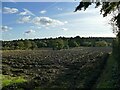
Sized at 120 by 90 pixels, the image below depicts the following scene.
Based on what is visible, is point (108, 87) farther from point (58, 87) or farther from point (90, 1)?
point (90, 1)

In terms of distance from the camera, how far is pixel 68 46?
200 meters

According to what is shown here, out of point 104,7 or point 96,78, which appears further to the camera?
point 96,78

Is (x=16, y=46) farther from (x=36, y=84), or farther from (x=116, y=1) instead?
(x=116, y=1)

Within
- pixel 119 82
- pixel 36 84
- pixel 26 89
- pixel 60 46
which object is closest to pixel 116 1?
pixel 119 82

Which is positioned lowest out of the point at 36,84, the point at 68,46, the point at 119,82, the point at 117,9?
the point at 68,46

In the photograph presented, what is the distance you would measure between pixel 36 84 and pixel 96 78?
7965 millimetres

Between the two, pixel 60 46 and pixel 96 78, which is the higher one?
pixel 96 78

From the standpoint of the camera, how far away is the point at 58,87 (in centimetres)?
3694

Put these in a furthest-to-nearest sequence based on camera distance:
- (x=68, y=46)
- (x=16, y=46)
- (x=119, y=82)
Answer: (x=68, y=46), (x=16, y=46), (x=119, y=82)

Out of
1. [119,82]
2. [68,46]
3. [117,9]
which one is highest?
[117,9]

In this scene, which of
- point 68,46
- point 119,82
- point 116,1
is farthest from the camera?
point 68,46

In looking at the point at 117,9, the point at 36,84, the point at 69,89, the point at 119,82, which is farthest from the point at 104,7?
the point at 36,84

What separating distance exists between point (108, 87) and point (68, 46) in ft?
547

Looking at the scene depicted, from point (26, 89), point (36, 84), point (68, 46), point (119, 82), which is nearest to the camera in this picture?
point (119, 82)
